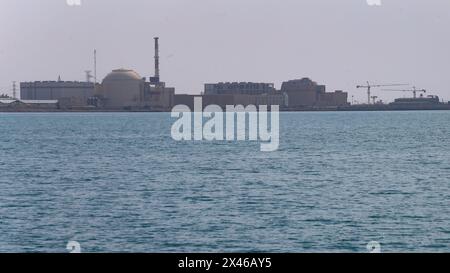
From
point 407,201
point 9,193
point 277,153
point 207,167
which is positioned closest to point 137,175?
point 207,167

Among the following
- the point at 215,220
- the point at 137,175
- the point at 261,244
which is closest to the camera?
the point at 261,244

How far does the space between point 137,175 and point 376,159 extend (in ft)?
71.1

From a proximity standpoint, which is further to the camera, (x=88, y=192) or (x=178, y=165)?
(x=178, y=165)

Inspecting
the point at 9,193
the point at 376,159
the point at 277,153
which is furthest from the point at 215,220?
the point at 277,153

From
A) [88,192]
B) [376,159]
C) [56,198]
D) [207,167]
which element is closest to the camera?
[56,198]

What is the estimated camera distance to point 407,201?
112 ft

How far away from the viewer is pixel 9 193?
3844 cm

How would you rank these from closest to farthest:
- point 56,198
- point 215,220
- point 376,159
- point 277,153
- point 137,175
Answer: point 215,220 < point 56,198 < point 137,175 < point 376,159 < point 277,153

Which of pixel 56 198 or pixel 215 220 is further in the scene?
pixel 56 198

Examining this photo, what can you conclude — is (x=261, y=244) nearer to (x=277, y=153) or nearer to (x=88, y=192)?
(x=88, y=192)
